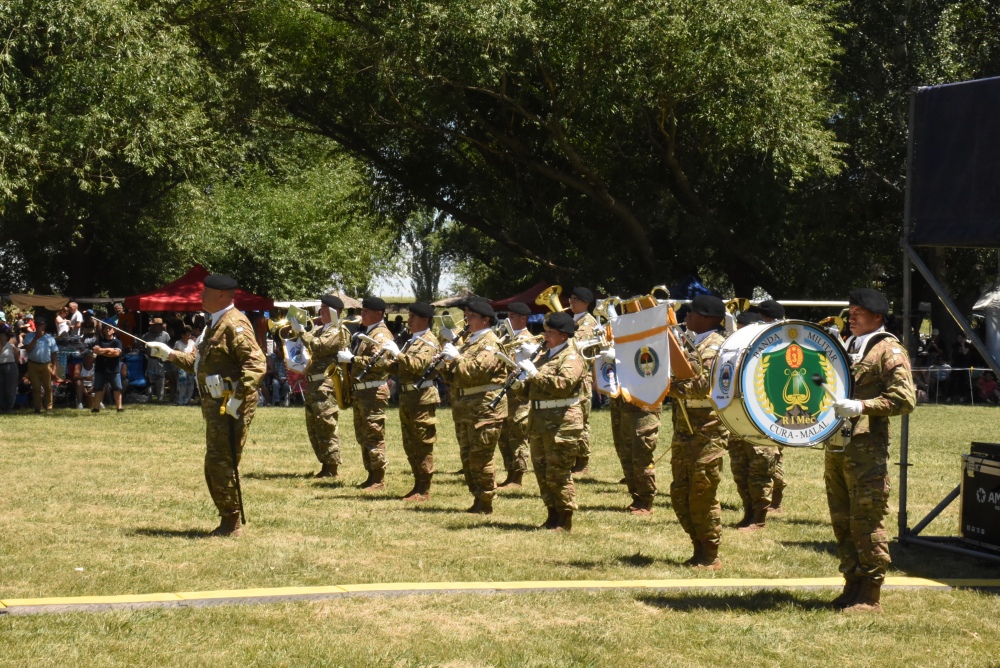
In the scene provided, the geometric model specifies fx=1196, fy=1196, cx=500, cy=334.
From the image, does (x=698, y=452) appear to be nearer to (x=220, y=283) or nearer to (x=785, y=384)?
(x=785, y=384)

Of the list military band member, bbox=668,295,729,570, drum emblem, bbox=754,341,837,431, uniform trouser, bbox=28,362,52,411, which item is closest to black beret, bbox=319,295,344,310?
military band member, bbox=668,295,729,570

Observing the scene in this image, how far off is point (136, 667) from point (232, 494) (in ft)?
12.6

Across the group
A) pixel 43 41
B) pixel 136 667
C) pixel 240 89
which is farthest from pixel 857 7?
pixel 136 667

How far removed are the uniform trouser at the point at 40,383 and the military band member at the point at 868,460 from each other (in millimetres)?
18540

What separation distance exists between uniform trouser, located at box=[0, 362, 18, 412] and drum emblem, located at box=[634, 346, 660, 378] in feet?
58.5

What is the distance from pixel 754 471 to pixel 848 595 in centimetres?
324

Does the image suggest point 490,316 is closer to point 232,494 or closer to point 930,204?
point 232,494

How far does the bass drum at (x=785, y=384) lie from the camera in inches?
321

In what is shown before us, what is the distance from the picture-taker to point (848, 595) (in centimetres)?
844

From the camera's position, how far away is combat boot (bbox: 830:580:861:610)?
839 centimetres

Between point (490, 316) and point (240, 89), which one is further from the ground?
point (240, 89)

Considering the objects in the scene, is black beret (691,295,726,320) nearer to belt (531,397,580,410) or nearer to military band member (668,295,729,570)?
military band member (668,295,729,570)

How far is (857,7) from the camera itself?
103 ft

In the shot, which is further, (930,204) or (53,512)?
(53,512)
